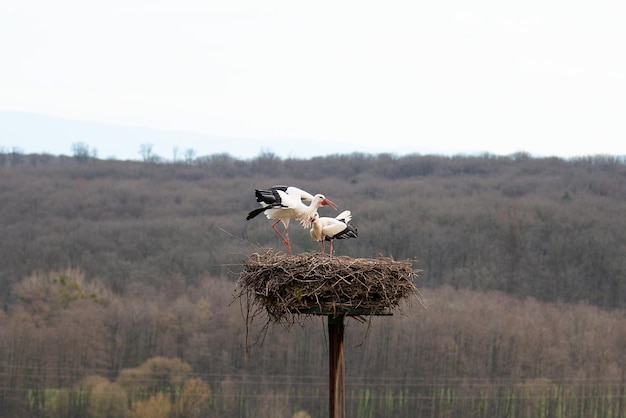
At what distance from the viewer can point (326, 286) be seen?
37.5 feet

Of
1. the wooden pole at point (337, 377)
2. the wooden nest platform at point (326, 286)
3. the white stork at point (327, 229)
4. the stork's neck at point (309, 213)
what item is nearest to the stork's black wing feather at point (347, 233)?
the white stork at point (327, 229)

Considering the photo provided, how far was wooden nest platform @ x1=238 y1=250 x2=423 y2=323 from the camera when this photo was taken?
11.4 meters

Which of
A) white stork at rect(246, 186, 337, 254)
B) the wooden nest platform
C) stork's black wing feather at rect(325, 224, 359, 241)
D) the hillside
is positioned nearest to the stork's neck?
white stork at rect(246, 186, 337, 254)

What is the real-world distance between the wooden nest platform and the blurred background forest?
1.71 m

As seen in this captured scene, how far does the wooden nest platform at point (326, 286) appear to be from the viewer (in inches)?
450

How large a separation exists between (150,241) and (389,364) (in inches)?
2040

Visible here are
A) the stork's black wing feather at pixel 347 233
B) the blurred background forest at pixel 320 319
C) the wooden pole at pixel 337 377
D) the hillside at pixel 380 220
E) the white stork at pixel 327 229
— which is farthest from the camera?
the hillside at pixel 380 220

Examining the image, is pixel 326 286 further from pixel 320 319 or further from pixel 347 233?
pixel 320 319

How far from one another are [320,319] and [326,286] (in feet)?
162

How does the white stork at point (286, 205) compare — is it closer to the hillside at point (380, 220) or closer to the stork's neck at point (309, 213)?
the stork's neck at point (309, 213)

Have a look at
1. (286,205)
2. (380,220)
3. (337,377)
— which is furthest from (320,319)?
(337,377)

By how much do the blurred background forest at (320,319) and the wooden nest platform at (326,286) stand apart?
1.71 m

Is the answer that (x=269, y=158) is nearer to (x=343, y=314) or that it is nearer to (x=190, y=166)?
(x=190, y=166)

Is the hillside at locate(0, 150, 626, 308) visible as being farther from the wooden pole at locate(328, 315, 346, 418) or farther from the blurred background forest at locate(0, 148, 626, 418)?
the wooden pole at locate(328, 315, 346, 418)
